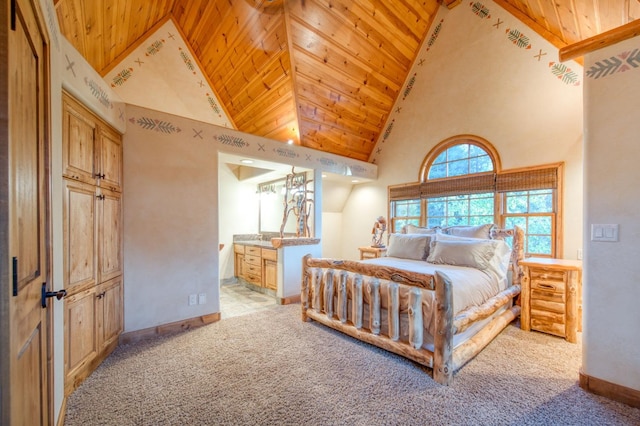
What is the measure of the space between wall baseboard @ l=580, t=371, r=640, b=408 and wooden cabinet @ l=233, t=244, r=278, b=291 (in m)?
3.46

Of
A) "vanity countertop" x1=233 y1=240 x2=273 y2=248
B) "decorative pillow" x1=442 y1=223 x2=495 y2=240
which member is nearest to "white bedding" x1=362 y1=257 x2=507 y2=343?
"decorative pillow" x1=442 y1=223 x2=495 y2=240

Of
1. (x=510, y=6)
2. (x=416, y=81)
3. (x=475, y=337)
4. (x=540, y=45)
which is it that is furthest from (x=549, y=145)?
(x=475, y=337)

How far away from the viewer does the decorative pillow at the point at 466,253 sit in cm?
298

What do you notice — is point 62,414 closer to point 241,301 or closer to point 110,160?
point 110,160

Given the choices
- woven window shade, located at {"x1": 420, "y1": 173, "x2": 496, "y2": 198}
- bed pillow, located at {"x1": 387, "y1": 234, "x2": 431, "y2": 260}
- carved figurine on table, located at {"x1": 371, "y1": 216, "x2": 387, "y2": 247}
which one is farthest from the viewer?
carved figurine on table, located at {"x1": 371, "y1": 216, "x2": 387, "y2": 247}

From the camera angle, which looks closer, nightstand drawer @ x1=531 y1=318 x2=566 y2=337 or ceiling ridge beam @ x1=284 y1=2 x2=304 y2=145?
nightstand drawer @ x1=531 y1=318 x2=566 y2=337

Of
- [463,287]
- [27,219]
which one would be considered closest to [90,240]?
[27,219]

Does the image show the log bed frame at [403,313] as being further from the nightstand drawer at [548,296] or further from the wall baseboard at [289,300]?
the wall baseboard at [289,300]

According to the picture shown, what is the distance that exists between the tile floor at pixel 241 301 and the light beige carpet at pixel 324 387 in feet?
2.91

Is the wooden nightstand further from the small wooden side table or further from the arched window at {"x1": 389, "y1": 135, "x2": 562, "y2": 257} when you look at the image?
the small wooden side table

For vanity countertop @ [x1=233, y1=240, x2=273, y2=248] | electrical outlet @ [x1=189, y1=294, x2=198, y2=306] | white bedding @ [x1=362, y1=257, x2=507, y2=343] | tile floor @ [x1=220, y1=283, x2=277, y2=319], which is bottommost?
tile floor @ [x1=220, y1=283, x2=277, y2=319]

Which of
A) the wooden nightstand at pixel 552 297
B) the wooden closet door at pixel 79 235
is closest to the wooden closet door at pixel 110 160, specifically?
the wooden closet door at pixel 79 235

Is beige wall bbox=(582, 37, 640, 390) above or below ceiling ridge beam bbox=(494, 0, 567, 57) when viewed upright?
below

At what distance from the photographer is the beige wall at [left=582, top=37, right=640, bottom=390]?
5.80 ft
